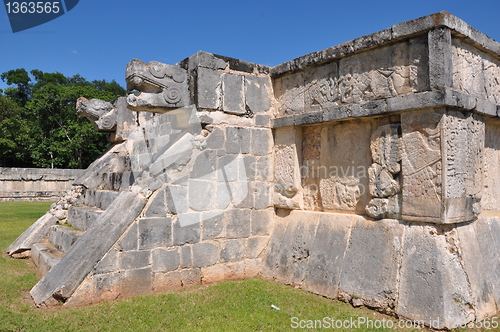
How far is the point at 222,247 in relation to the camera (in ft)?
15.4

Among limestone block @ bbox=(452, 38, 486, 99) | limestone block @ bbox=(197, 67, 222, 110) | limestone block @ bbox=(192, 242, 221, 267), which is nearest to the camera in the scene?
limestone block @ bbox=(452, 38, 486, 99)

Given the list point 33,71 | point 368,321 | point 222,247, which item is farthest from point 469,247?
point 33,71

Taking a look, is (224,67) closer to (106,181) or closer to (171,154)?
(171,154)

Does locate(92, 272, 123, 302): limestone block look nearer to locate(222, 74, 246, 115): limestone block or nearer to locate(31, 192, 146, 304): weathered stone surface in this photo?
locate(31, 192, 146, 304): weathered stone surface

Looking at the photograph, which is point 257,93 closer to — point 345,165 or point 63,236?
point 345,165

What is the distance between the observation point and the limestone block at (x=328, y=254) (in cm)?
413

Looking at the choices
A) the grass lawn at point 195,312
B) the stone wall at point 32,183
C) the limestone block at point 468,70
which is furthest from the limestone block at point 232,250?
the stone wall at point 32,183

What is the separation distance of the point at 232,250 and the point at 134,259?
1.24m

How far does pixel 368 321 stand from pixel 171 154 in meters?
2.75

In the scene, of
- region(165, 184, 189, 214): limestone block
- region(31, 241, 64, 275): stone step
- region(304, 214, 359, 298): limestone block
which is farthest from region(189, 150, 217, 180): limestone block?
region(31, 241, 64, 275): stone step

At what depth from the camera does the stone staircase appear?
16.6 feet

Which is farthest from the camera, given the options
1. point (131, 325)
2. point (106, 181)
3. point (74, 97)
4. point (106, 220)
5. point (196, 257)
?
point (74, 97)

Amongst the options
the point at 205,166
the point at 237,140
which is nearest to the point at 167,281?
the point at 205,166

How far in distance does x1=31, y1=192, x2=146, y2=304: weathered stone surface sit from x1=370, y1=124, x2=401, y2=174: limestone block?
100 inches
